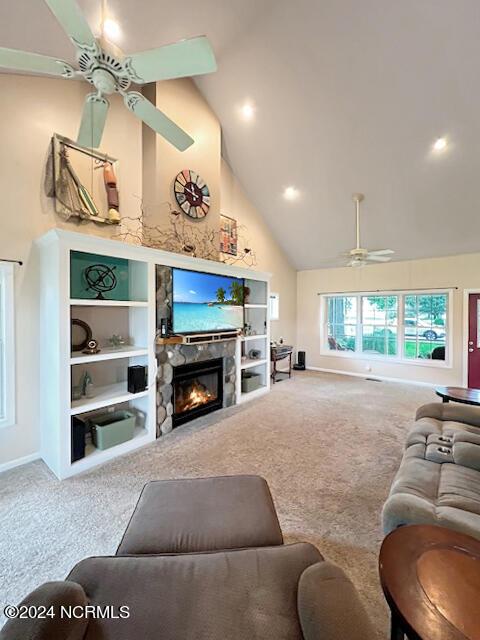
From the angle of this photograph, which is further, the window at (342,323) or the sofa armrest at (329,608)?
the window at (342,323)

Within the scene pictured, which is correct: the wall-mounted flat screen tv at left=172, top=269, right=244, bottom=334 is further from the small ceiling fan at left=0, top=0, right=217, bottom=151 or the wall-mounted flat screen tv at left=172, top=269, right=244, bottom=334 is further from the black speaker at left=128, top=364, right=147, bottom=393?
the small ceiling fan at left=0, top=0, right=217, bottom=151

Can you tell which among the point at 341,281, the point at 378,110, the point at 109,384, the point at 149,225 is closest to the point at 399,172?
the point at 378,110

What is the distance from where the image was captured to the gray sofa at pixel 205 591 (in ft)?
2.93

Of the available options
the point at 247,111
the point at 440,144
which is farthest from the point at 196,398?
the point at 440,144

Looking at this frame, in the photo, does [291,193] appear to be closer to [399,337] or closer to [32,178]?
[399,337]

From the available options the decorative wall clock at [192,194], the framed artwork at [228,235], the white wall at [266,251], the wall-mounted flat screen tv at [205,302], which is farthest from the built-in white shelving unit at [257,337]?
the decorative wall clock at [192,194]

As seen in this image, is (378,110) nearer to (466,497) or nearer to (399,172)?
(399,172)

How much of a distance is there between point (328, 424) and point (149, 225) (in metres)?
3.61

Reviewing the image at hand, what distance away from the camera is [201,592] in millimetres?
1070

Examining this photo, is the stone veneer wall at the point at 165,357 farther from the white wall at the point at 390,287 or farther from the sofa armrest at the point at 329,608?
the white wall at the point at 390,287

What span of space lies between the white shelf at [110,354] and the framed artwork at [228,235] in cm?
285

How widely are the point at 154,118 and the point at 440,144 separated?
409 cm

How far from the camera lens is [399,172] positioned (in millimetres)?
4578

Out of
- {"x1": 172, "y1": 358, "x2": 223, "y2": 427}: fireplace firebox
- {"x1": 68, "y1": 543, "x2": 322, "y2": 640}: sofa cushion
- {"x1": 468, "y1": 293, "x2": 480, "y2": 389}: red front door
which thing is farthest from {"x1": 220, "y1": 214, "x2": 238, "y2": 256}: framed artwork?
{"x1": 68, "y1": 543, "x2": 322, "y2": 640}: sofa cushion
